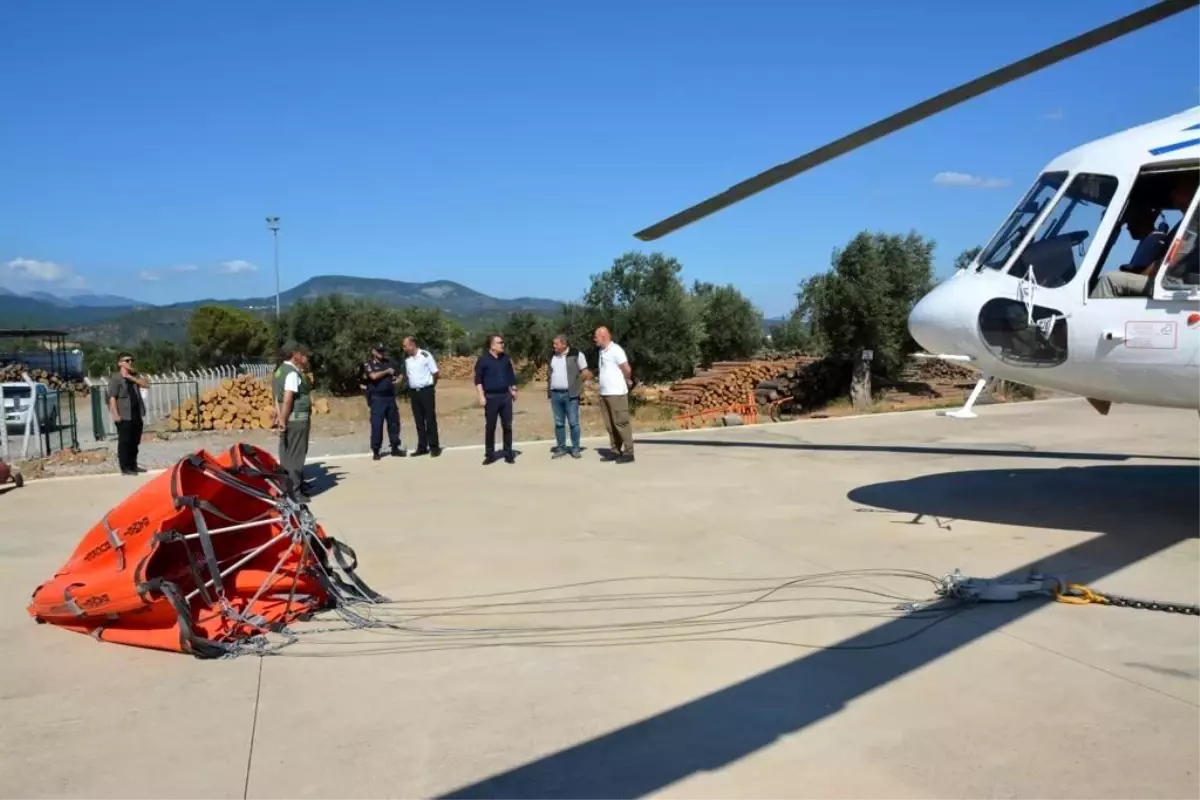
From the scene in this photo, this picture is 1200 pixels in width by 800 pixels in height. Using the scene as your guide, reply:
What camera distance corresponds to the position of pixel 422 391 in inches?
470

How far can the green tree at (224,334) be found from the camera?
71.9 metres

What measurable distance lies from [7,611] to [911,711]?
17.4 feet

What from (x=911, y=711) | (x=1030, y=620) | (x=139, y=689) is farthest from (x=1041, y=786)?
(x=139, y=689)

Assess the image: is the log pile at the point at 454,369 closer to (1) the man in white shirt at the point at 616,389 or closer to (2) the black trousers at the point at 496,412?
(2) the black trousers at the point at 496,412

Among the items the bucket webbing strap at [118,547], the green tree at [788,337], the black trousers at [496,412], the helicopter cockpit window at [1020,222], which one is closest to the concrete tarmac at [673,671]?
the bucket webbing strap at [118,547]

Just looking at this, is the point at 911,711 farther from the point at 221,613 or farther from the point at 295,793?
the point at 221,613

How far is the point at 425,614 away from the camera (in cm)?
533

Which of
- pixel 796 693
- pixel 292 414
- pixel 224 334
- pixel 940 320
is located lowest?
pixel 796 693

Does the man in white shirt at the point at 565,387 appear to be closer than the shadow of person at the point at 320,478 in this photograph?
No

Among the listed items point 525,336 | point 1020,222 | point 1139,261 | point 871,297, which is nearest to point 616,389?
point 1020,222

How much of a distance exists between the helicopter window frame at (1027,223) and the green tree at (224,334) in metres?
70.0

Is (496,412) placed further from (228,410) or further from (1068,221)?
(228,410)

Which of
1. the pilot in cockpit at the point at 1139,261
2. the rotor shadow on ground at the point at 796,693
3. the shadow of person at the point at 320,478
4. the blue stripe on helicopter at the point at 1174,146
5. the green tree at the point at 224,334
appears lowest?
the rotor shadow on ground at the point at 796,693

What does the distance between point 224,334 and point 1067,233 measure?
7480cm
